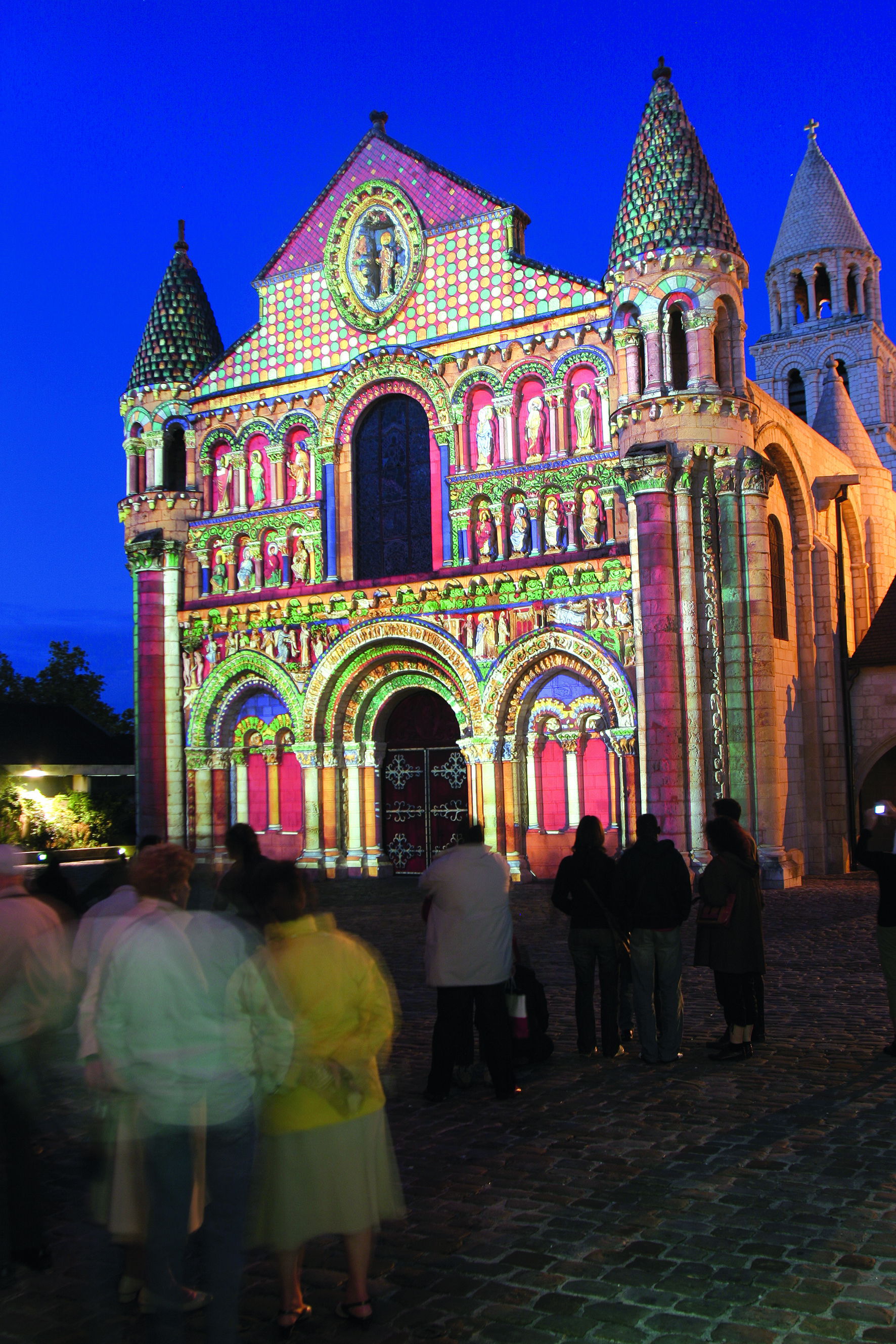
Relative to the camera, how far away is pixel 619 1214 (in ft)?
19.0

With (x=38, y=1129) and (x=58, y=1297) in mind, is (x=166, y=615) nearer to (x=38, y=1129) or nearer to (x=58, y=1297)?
(x=38, y=1129)

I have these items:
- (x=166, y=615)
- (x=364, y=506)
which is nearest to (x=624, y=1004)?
(x=364, y=506)

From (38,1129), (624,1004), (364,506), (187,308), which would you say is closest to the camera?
(38,1129)

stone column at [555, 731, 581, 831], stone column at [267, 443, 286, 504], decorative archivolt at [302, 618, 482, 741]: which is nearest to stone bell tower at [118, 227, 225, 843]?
stone column at [267, 443, 286, 504]

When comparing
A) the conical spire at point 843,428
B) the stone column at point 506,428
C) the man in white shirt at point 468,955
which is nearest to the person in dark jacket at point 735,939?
the man in white shirt at point 468,955

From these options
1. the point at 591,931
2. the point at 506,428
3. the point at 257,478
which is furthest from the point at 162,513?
the point at 591,931

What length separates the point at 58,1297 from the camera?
510 centimetres

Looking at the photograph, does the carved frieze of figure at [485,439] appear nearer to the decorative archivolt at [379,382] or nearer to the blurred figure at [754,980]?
the decorative archivolt at [379,382]

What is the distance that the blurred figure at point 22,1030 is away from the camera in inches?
212

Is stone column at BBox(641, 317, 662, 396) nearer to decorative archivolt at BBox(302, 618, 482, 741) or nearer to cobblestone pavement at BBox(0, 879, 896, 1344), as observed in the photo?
decorative archivolt at BBox(302, 618, 482, 741)

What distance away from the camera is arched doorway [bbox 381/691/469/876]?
26.0 meters

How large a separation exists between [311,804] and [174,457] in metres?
9.22

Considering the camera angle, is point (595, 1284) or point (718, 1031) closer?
point (595, 1284)

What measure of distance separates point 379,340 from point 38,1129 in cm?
2117
